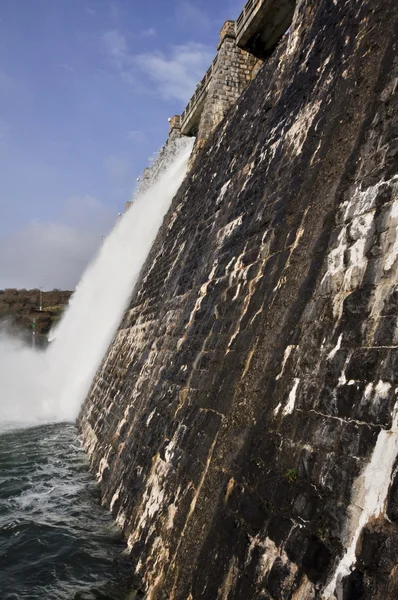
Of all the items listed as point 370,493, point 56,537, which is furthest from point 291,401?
point 56,537

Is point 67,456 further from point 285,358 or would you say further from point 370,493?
point 370,493

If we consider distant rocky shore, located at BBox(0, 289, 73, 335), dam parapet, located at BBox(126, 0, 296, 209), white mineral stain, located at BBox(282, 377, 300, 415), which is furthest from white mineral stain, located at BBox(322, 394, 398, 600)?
distant rocky shore, located at BBox(0, 289, 73, 335)

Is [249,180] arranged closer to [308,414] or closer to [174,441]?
[174,441]

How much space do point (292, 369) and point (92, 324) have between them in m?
16.3

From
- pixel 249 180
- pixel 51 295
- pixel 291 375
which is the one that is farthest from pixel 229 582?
pixel 51 295

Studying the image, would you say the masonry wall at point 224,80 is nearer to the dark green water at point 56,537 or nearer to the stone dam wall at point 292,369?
the stone dam wall at point 292,369

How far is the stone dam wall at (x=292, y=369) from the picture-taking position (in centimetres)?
228

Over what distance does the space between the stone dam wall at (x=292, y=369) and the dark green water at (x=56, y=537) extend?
0.30m

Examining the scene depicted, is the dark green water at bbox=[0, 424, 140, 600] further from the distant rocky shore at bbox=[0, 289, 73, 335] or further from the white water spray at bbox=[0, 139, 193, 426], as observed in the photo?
the distant rocky shore at bbox=[0, 289, 73, 335]

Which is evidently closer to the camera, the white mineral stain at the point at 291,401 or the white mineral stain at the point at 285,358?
the white mineral stain at the point at 291,401

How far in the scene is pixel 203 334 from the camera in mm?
5332

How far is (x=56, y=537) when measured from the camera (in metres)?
5.77

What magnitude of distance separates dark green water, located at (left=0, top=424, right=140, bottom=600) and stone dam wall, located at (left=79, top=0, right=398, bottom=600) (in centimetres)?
30

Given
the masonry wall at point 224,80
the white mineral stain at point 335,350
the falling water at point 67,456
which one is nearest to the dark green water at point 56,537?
the falling water at point 67,456
